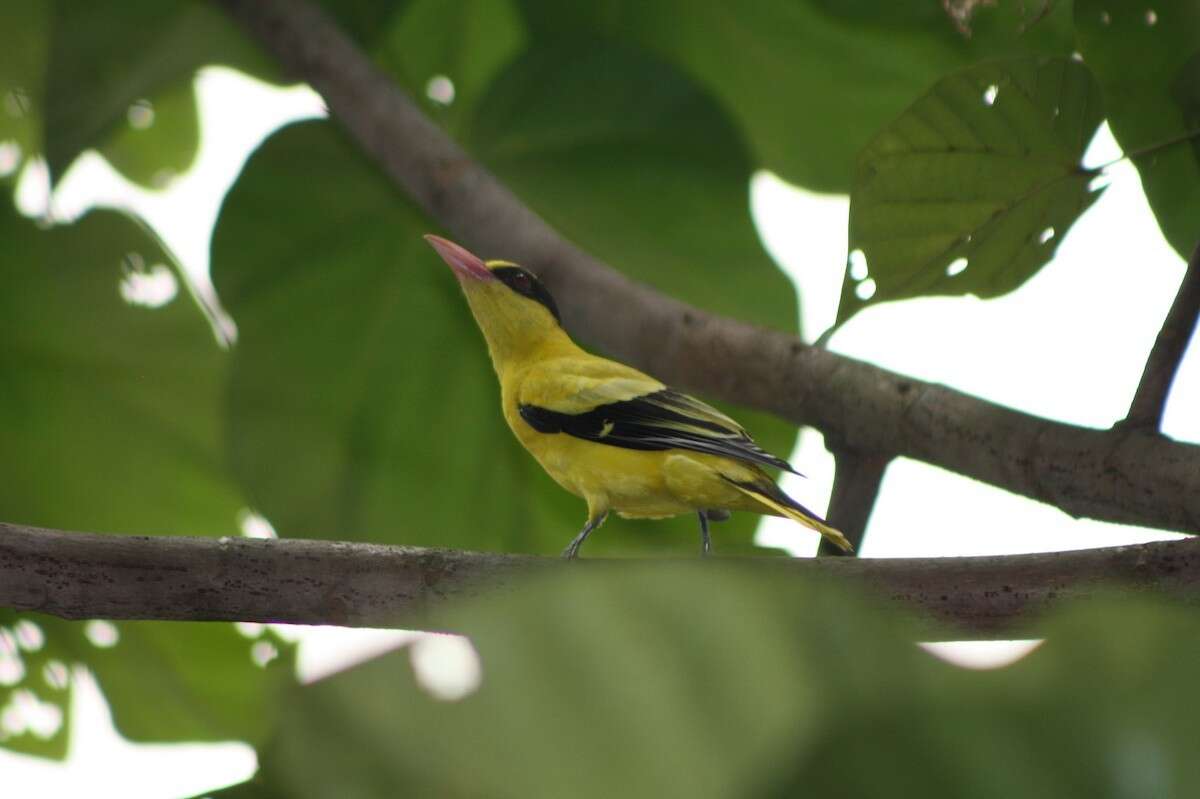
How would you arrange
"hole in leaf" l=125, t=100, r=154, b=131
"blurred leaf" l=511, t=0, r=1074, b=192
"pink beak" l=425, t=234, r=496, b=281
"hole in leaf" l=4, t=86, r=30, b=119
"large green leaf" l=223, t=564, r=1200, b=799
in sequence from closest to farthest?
"large green leaf" l=223, t=564, r=1200, b=799 → "pink beak" l=425, t=234, r=496, b=281 → "blurred leaf" l=511, t=0, r=1074, b=192 → "hole in leaf" l=4, t=86, r=30, b=119 → "hole in leaf" l=125, t=100, r=154, b=131

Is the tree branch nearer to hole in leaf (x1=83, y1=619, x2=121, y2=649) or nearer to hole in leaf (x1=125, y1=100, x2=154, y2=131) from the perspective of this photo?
hole in leaf (x1=83, y1=619, x2=121, y2=649)

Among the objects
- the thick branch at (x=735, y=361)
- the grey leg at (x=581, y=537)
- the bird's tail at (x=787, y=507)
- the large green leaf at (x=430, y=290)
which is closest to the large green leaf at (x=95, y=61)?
the thick branch at (x=735, y=361)

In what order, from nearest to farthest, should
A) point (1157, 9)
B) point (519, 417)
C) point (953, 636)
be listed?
point (953, 636)
point (1157, 9)
point (519, 417)

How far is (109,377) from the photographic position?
2.09 m

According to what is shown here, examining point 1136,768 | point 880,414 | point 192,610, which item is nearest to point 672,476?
point 880,414

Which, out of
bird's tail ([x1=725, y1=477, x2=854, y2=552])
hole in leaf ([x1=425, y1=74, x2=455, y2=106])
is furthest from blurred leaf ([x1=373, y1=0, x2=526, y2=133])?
bird's tail ([x1=725, y1=477, x2=854, y2=552])

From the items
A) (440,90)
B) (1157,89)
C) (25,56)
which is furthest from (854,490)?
(25,56)

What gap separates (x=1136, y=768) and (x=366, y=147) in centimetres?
188

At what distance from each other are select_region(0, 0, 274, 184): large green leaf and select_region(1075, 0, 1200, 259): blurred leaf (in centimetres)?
153

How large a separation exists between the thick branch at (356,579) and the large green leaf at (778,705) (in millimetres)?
642

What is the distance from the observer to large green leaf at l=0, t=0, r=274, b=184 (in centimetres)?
201

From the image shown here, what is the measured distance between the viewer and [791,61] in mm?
2154

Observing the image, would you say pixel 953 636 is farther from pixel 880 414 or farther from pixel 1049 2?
pixel 1049 2

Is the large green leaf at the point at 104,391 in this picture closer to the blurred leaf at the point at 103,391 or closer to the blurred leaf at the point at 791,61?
the blurred leaf at the point at 103,391
